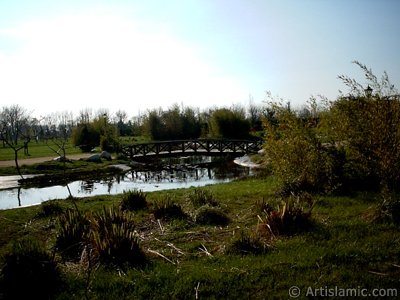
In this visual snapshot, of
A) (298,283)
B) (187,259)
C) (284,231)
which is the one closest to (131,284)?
(187,259)

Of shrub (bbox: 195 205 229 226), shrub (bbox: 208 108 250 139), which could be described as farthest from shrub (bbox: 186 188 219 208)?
shrub (bbox: 208 108 250 139)

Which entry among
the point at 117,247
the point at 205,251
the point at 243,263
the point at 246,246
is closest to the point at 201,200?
the point at 205,251

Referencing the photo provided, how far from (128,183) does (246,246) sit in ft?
49.3

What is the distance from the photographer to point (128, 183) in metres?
19.3

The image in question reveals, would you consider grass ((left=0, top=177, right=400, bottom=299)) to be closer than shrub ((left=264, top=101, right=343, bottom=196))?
Yes

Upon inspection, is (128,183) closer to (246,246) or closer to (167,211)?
(167,211)

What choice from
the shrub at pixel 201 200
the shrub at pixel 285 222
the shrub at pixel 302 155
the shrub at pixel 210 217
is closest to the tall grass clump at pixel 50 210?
the shrub at pixel 201 200

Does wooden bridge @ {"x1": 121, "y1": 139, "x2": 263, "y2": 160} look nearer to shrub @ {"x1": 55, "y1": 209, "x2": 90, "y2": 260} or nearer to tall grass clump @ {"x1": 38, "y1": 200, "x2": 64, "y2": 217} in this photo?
tall grass clump @ {"x1": 38, "y1": 200, "x2": 64, "y2": 217}

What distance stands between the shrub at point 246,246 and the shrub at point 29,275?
2468mm

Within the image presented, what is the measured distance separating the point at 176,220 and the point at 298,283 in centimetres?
356

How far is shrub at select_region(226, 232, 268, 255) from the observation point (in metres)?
5.02

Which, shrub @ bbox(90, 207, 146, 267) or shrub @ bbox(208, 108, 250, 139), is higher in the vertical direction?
shrub @ bbox(208, 108, 250, 139)

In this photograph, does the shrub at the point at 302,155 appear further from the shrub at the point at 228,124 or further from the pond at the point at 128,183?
the shrub at the point at 228,124

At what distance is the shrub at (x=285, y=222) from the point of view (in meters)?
5.81
